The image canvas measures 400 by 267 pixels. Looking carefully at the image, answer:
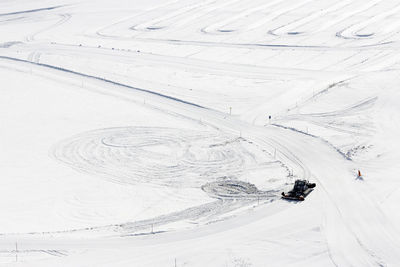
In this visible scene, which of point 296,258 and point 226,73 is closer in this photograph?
point 296,258

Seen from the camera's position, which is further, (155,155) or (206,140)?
(206,140)

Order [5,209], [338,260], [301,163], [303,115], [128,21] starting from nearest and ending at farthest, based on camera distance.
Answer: [338,260] → [5,209] → [301,163] → [303,115] → [128,21]

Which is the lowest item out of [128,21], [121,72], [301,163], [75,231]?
[75,231]

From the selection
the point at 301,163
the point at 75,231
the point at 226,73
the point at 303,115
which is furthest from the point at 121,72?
the point at 75,231

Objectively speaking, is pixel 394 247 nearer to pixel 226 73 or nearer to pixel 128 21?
pixel 226 73

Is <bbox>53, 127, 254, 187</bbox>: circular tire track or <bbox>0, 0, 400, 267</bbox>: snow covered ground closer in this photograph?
<bbox>0, 0, 400, 267</bbox>: snow covered ground

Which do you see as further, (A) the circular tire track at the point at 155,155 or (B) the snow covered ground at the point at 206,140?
(A) the circular tire track at the point at 155,155

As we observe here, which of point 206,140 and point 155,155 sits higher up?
point 206,140

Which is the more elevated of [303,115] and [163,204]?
[303,115]
